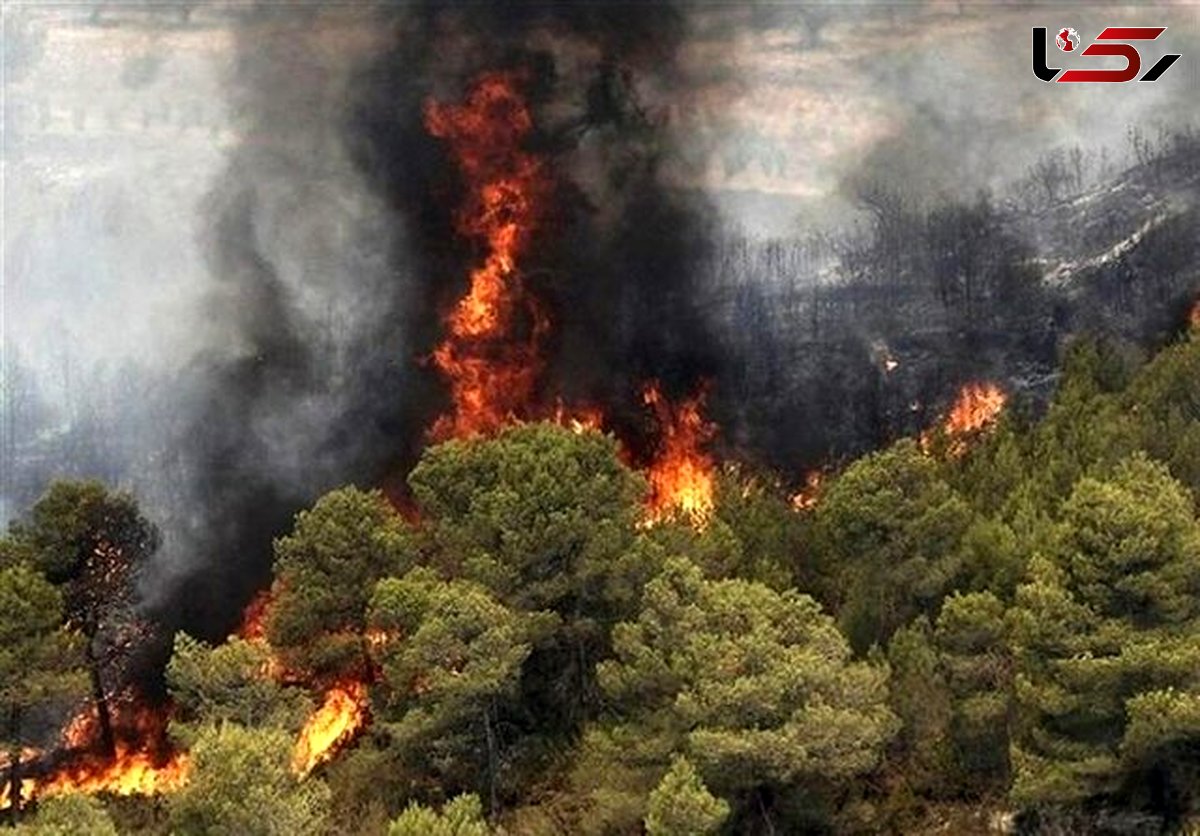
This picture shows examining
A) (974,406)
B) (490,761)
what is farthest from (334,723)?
(974,406)

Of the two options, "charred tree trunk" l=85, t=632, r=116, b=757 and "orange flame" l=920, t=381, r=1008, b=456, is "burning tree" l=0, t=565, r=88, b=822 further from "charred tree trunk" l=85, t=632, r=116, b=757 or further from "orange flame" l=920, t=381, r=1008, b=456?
"orange flame" l=920, t=381, r=1008, b=456

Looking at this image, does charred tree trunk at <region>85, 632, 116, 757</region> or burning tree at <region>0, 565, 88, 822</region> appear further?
charred tree trunk at <region>85, 632, 116, 757</region>

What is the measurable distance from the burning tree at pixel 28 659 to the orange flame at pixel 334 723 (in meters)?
8.78

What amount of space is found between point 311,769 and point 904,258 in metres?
35.1

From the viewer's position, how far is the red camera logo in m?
61.4

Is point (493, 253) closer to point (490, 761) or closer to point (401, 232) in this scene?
point (401, 232)

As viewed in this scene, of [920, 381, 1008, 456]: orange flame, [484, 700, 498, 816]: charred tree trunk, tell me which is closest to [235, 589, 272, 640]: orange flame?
[484, 700, 498, 816]: charred tree trunk

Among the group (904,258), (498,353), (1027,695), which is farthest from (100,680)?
(904,258)

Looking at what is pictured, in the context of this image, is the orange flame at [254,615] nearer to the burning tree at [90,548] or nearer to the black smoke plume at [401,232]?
the black smoke plume at [401,232]

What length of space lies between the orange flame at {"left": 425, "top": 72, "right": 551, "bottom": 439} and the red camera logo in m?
22.6

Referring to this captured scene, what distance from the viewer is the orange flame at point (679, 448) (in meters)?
61.0

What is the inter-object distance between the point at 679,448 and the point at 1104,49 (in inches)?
1014

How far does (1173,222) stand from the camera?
198ft

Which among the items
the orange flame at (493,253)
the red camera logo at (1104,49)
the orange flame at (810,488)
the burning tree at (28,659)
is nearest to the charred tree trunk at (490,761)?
the burning tree at (28,659)
